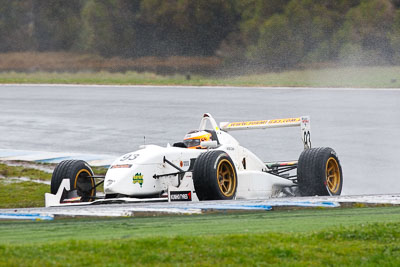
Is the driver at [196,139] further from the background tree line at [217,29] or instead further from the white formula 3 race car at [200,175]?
the background tree line at [217,29]

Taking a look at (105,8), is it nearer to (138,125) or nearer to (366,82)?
(366,82)

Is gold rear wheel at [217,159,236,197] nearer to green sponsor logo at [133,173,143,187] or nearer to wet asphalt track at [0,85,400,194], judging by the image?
green sponsor logo at [133,173,143,187]

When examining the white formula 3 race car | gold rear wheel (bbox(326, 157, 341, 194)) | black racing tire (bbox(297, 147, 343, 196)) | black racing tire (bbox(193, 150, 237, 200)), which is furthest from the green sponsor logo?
→ gold rear wheel (bbox(326, 157, 341, 194))

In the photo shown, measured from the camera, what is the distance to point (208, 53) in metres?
36.4

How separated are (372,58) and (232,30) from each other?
7.71 m

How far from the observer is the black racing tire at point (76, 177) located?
42.1 ft

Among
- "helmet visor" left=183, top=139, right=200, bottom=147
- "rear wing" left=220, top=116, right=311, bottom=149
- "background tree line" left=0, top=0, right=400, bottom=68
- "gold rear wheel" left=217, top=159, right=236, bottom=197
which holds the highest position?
"background tree line" left=0, top=0, right=400, bottom=68

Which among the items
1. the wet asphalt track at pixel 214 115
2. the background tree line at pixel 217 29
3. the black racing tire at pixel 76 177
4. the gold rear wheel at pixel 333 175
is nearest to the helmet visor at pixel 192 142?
the black racing tire at pixel 76 177

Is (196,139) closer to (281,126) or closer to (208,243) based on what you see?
(281,126)

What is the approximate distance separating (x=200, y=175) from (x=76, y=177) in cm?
248

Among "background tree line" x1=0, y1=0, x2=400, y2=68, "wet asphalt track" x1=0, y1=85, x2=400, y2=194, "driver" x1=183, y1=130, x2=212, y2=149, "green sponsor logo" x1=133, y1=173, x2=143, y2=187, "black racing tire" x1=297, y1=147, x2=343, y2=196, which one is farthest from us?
"background tree line" x1=0, y1=0, x2=400, y2=68

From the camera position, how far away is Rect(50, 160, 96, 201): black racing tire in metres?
12.8

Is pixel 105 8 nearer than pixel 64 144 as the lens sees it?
No

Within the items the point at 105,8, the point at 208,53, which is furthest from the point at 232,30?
the point at 105,8
